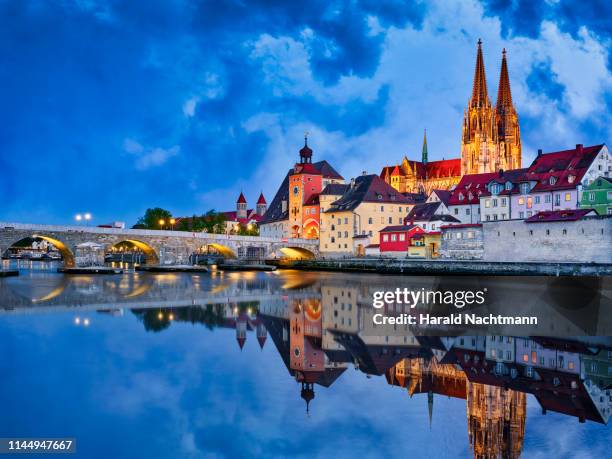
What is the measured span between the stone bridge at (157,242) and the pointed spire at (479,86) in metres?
56.2

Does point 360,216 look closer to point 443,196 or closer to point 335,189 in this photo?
point 335,189

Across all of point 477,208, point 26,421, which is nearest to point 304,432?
point 26,421

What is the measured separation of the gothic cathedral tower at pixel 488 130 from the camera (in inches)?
4370

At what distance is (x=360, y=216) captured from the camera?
68.2 metres

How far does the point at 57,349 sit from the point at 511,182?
51126 millimetres

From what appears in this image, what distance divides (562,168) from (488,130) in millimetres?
56812

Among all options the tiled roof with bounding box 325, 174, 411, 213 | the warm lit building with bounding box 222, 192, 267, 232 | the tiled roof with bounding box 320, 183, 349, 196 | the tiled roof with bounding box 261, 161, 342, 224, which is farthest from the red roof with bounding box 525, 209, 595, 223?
the warm lit building with bounding box 222, 192, 267, 232

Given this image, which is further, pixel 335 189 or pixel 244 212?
pixel 244 212

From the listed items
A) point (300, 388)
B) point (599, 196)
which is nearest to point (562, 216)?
point (599, 196)

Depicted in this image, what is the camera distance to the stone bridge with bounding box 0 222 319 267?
48.4 m

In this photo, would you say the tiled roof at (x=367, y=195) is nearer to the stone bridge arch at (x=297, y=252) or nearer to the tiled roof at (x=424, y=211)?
the tiled roof at (x=424, y=211)

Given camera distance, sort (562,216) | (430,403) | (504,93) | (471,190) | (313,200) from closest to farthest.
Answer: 1. (430,403)
2. (562,216)
3. (471,190)
4. (313,200)
5. (504,93)

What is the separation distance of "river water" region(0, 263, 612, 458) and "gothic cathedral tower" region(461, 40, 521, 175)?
93384mm

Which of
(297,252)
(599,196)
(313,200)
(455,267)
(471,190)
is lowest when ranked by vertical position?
(455,267)
